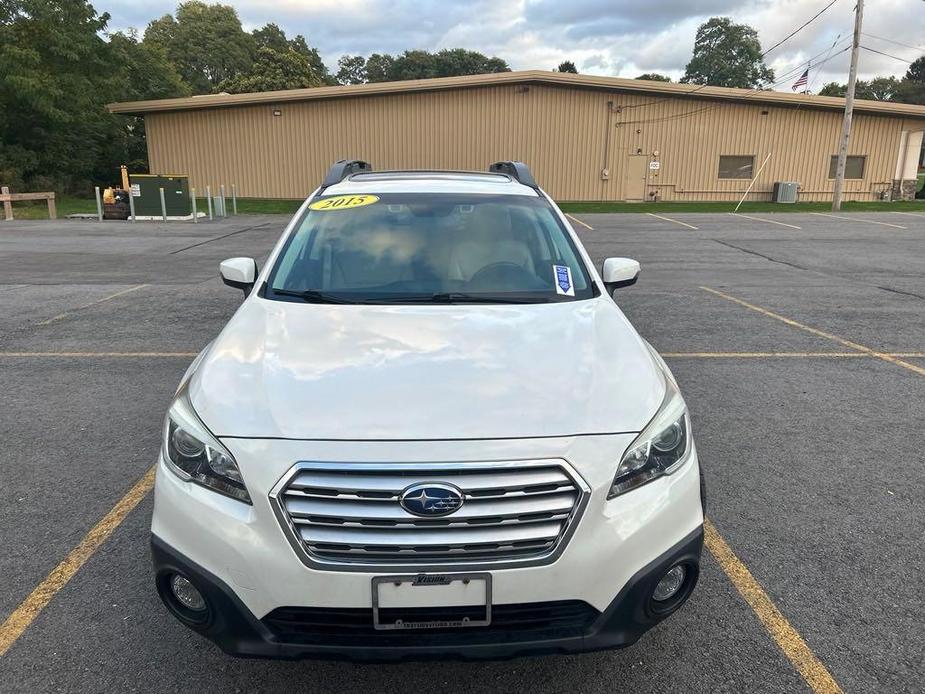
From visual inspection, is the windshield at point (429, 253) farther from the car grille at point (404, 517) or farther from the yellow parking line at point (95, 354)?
the yellow parking line at point (95, 354)

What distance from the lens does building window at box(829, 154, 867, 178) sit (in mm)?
31062

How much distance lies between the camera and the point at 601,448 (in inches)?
80.0

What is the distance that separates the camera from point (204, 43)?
66688mm

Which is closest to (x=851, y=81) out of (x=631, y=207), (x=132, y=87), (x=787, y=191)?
(x=787, y=191)

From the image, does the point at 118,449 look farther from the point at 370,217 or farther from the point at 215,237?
the point at 215,237

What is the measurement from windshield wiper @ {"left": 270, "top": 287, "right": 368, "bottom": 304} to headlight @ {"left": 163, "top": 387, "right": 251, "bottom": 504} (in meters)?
0.90

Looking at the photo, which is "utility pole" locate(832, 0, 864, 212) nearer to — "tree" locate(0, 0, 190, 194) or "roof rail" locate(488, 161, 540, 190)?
"roof rail" locate(488, 161, 540, 190)

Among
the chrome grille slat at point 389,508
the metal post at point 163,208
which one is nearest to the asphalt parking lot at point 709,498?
the chrome grille slat at point 389,508

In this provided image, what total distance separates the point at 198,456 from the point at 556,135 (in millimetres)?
30033

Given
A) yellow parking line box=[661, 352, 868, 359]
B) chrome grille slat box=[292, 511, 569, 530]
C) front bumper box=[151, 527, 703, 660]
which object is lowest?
yellow parking line box=[661, 352, 868, 359]

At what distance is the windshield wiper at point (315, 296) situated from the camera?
3.06 m

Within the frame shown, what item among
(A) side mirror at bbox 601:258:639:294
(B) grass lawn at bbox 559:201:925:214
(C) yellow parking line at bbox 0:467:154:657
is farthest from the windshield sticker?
(B) grass lawn at bbox 559:201:925:214

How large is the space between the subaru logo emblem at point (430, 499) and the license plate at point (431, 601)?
0.58 ft

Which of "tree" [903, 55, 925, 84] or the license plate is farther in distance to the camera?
"tree" [903, 55, 925, 84]
